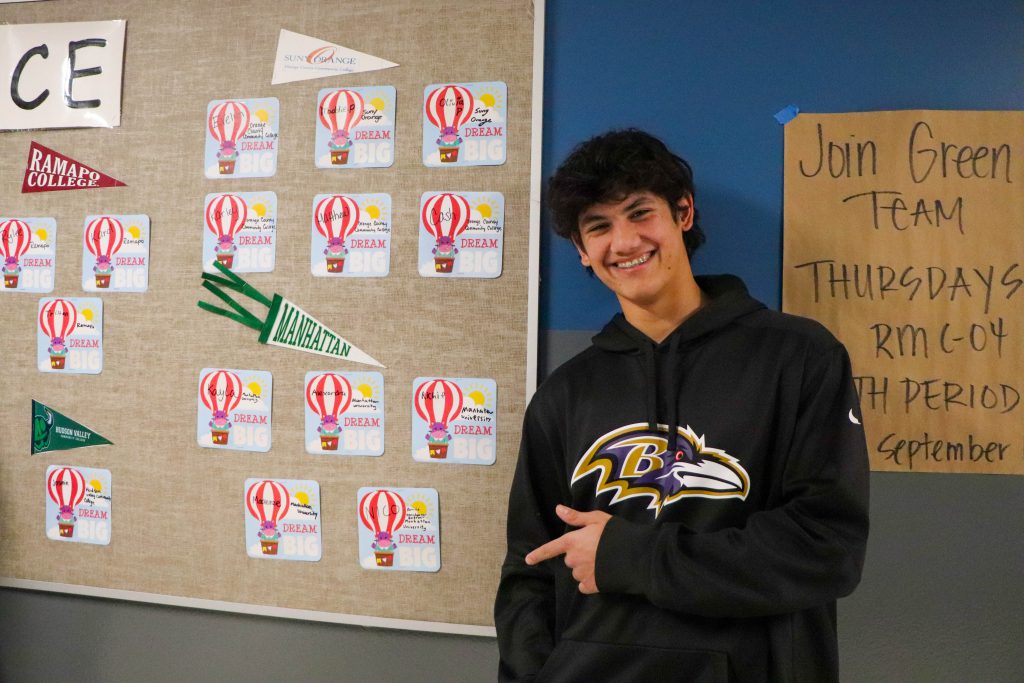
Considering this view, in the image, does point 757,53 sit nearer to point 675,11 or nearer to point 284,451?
point 675,11

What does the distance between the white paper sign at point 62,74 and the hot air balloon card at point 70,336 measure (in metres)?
0.40

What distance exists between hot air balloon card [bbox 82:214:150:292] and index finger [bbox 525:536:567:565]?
101 centimetres

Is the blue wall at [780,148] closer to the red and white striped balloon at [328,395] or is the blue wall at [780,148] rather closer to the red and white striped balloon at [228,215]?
the red and white striped balloon at [328,395]

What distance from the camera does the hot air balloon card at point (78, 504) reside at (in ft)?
4.75

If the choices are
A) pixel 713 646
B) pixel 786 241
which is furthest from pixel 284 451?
pixel 786 241

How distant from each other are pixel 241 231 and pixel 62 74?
58 centimetres

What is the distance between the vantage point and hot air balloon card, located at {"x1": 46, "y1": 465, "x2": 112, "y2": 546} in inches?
57.0

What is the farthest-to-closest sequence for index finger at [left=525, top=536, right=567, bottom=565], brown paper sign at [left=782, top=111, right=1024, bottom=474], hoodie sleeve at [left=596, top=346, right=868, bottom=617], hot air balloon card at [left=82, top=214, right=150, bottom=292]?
hot air balloon card at [left=82, top=214, right=150, bottom=292] → brown paper sign at [left=782, top=111, right=1024, bottom=474] → index finger at [left=525, top=536, right=567, bottom=565] → hoodie sleeve at [left=596, top=346, right=868, bottom=617]

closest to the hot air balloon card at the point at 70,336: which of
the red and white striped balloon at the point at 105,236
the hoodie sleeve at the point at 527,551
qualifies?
the red and white striped balloon at the point at 105,236

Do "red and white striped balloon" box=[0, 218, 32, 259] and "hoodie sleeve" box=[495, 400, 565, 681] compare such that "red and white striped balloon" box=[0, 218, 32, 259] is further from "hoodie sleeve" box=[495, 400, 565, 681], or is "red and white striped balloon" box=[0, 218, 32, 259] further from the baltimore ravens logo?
the baltimore ravens logo

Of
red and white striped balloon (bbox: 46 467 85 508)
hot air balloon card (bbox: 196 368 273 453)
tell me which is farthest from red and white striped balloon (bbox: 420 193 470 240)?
red and white striped balloon (bbox: 46 467 85 508)

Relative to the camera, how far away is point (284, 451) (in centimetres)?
137

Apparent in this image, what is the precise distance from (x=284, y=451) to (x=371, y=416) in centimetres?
20

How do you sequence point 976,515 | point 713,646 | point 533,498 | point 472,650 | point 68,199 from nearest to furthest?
point 713,646 → point 533,498 → point 976,515 → point 472,650 → point 68,199
